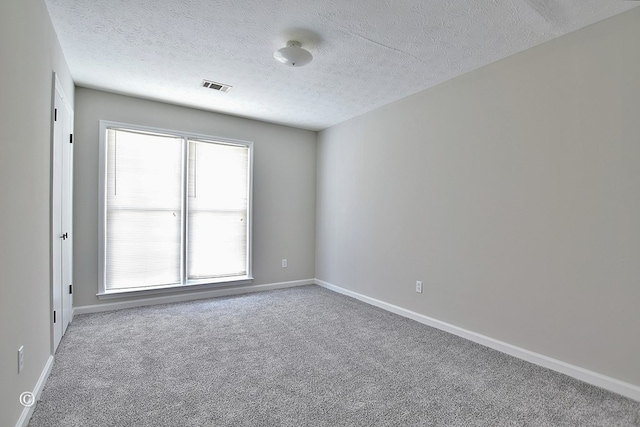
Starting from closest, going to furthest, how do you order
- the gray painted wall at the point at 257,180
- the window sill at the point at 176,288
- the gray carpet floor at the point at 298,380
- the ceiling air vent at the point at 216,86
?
the gray carpet floor at the point at 298,380 < the ceiling air vent at the point at 216,86 < the gray painted wall at the point at 257,180 < the window sill at the point at 176,288

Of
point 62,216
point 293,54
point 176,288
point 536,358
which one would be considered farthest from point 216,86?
point 536,358

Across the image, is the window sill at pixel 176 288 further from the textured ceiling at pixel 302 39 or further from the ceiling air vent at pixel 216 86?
the ceiling air vent at pixel 216 86

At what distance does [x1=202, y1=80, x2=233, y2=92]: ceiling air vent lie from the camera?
11.4 ft

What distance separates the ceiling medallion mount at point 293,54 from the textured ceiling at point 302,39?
6 centimetres

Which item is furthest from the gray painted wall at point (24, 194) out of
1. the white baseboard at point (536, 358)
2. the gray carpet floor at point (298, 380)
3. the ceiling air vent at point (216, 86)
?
the white baseboard at point (536, 358)

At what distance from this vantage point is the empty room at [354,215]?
201cm

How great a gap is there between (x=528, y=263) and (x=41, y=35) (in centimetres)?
389

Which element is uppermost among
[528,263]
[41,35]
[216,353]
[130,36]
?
[130,36]

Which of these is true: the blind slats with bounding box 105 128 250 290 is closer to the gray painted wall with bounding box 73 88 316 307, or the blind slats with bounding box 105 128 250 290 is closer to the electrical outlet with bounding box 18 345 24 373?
the gray painted wall with bounding box 73 88 316 307

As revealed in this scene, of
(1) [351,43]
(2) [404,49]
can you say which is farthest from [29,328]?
(2) [404,49]

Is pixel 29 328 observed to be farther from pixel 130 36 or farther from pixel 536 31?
pixel 536 31

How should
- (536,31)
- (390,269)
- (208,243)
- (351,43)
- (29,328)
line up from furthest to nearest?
(208,243), (390,269), (351,43), (536,31), (29,328)

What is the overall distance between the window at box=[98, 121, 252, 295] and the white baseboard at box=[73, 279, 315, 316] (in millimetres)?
146

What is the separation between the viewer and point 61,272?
115 inches
